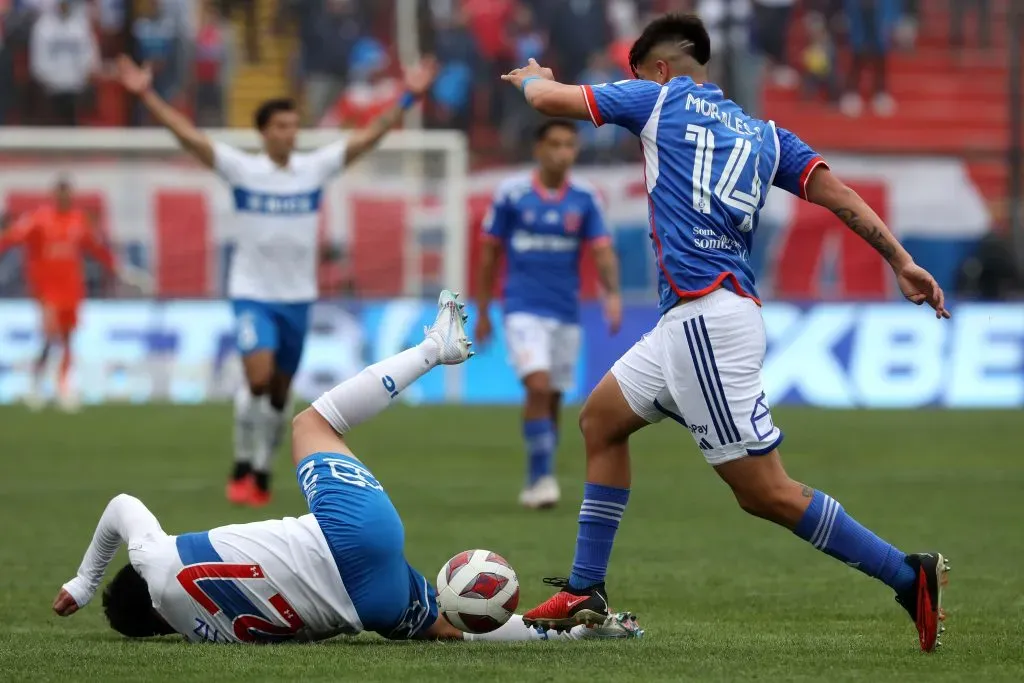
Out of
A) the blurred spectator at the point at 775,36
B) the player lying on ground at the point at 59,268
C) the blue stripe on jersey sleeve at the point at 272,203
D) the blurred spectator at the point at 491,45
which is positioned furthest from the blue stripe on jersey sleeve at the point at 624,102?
the blurred spectator at the point at 775,36

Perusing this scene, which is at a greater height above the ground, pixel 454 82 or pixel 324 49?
pixel 324 49

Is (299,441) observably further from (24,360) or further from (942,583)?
(24,360)

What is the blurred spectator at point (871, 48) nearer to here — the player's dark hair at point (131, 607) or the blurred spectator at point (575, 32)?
the blurred spectator at point (575, 32)

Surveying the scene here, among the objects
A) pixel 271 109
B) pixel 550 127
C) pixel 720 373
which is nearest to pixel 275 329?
pixel 271 109

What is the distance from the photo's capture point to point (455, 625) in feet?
21.1

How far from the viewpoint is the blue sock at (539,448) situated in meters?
11.6

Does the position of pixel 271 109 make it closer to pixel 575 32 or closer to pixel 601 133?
pixel 601 133

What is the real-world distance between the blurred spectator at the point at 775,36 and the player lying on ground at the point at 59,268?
10.3 m

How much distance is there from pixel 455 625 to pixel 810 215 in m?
17.9

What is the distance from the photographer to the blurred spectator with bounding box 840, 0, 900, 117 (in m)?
26.2

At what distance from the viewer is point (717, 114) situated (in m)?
6.28

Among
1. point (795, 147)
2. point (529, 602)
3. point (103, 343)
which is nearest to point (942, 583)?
point (795, 147)

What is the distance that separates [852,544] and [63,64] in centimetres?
2128

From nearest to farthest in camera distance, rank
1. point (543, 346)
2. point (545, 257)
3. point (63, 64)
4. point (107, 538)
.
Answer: point (107, 538)
point (543, 346)
point (545, 257)
point (63, 64)
